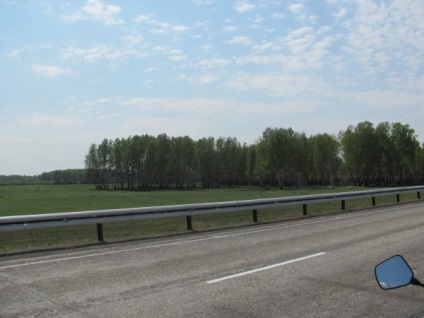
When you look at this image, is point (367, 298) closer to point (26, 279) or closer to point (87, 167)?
point (26, 279)

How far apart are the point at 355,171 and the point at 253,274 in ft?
345

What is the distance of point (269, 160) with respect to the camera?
106m

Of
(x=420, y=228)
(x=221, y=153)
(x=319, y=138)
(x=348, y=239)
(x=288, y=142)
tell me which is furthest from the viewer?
(x=221, y=153)

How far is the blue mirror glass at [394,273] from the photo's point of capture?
10.8 ft

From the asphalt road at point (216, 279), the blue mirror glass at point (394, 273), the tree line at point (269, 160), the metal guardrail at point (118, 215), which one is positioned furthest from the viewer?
the tree line at point (269, 160)

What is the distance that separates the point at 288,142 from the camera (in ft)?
348

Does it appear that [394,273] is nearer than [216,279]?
Yes

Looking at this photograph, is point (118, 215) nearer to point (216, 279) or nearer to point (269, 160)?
point (216, 279)

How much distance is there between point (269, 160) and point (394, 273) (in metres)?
103

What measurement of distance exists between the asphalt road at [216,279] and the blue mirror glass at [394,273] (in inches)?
92.8

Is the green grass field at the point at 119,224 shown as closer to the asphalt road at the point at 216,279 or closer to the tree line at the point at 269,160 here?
the asphalt road at the point at 216,279

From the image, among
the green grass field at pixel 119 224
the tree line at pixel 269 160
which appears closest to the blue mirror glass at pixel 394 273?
the green grass field at pixel 119 224

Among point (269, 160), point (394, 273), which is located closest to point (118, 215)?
point (394, 273)

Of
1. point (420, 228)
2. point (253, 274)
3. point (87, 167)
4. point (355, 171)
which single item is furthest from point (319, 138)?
point (253, 274)
